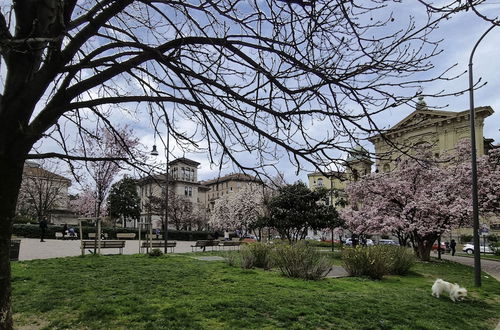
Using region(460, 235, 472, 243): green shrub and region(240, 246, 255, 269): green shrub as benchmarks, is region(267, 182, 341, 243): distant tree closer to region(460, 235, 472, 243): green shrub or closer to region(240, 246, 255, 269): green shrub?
region(240, 246, 255, 269): green shrub

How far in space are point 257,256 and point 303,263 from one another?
3298mm

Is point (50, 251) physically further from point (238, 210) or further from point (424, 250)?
point (238, 210)

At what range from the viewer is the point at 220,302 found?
7703 millimetres

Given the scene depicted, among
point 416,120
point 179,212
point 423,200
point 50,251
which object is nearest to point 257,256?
point 416,120

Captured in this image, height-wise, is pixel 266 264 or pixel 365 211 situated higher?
pixel 365 211

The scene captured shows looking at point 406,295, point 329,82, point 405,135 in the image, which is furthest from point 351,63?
point 406,295

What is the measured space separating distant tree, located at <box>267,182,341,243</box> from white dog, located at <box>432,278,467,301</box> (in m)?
14.3

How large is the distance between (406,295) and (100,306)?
25.7ft

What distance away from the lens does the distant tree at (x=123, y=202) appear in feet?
201

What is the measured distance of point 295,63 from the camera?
4855 mm

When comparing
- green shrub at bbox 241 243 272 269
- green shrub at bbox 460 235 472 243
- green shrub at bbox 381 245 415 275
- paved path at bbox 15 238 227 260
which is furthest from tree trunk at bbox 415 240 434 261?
green shrub at bbox 460 235 472 243

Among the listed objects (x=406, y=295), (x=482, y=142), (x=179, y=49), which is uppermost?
(x=482, y=142)

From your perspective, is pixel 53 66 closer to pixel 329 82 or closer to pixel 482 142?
pixel 329 82

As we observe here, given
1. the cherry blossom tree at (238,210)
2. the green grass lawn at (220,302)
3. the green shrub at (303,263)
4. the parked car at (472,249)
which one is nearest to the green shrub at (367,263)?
the green grass lawn at (220,302)
